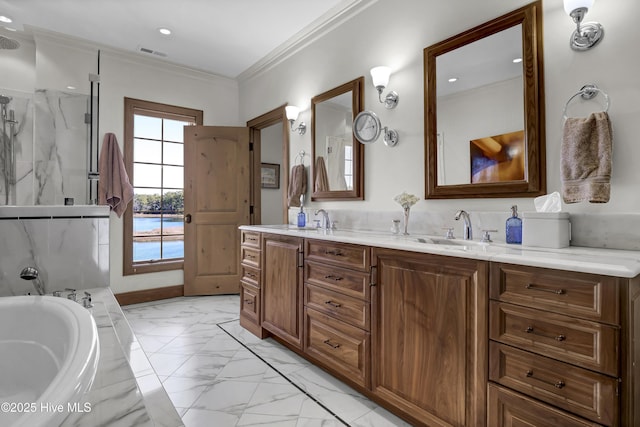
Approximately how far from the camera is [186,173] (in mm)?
4062

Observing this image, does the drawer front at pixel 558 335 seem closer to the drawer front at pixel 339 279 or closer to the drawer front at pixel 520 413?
the drawer front at pixel 520 413

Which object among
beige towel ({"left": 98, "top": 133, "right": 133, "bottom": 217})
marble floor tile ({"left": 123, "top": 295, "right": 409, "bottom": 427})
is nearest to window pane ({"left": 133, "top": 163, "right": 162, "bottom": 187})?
beige towel ({"left": 98, "top": 133, "right": 133, "bottom": 217})

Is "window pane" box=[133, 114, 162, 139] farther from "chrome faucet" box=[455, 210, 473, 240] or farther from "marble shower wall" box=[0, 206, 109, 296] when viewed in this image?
"chrome faucet" box=[455, 210, 473, 240]

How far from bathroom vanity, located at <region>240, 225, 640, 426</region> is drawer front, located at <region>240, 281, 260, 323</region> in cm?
67

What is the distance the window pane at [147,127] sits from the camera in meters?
3.88

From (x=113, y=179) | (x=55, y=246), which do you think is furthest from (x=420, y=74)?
(x=113, y=179)

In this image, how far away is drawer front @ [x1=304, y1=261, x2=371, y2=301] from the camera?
1.84 m

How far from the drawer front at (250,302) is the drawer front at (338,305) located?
2.36 feet

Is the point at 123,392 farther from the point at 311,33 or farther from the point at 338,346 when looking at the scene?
the point at 311,33

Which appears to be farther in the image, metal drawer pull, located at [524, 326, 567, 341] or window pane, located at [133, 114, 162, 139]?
window pane, located at [133, 114, 162, 139]

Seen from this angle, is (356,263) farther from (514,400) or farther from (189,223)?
(189,223)

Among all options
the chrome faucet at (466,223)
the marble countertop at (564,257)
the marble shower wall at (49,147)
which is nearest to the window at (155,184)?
the marble shower wall at (49,147)

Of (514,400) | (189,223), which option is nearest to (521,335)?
(514,400)

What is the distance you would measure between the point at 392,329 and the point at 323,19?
267cm
